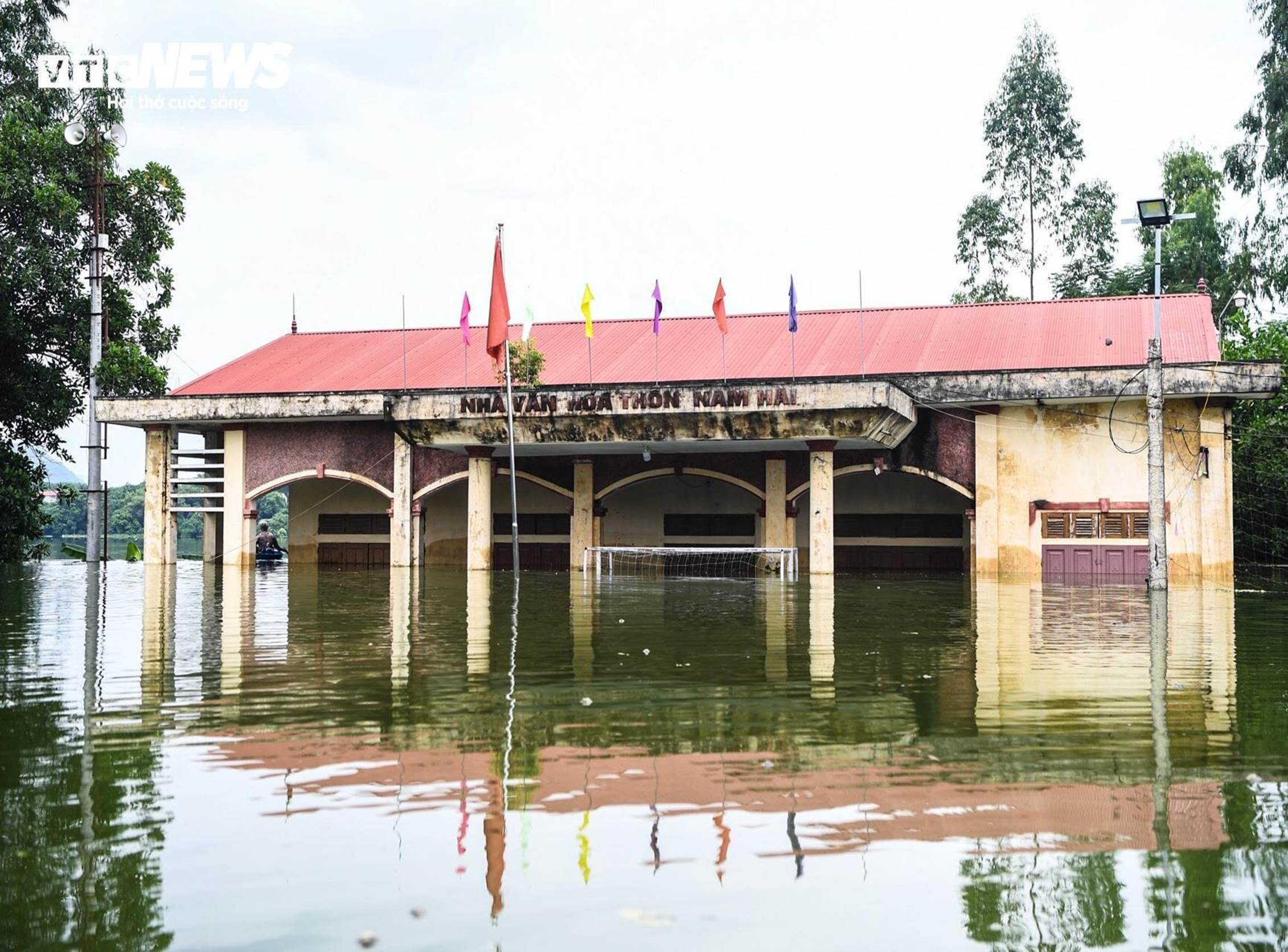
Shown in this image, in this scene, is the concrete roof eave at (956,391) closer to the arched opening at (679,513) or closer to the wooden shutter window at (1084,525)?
the wooden shutter window at (1084,525)

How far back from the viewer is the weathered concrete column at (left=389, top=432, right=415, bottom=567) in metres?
31.2

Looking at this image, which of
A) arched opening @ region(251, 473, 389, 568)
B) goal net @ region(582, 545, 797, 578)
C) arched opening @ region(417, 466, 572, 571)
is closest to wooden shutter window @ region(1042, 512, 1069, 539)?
goal net @ region(582, 545, 797, 578)

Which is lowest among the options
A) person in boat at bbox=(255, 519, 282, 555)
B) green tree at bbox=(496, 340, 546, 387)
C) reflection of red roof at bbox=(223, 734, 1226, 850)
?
reflection of red roof at bbox=(223, 734, 1226, 850)

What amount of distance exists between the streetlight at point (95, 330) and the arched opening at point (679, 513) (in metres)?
14.5

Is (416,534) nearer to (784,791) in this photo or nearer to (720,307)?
(720,307)

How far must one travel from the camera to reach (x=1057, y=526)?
2808cm

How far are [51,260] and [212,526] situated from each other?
9.71 metres

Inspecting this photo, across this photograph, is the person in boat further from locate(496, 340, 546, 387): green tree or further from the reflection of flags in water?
the reflection of flags in water

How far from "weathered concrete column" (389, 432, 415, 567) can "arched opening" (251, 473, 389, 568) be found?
167 inches

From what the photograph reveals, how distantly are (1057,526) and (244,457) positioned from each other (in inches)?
773

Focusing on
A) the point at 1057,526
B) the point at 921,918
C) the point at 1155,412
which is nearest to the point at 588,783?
the point at 921,918

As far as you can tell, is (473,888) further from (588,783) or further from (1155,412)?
(1155,412)

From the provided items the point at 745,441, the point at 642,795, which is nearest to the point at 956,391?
the point at 745,441

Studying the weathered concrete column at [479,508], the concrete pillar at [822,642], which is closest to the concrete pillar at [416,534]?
the weathered concrete column at [479,508]
